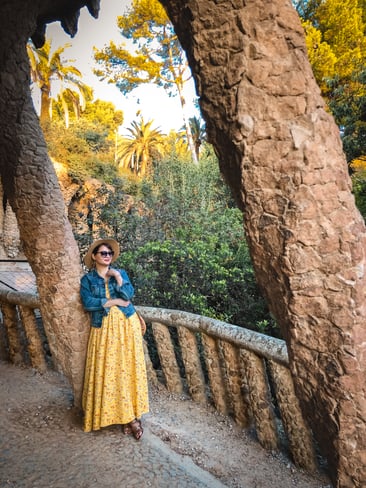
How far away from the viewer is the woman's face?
268 centimetres

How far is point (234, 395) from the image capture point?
114 inches

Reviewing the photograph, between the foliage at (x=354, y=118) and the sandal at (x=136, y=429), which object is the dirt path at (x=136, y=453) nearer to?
the sandal at (x=136, y=429)

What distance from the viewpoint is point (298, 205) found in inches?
38.3

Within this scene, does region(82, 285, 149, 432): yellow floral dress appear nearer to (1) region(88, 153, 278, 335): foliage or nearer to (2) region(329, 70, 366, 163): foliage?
(1) region(88, 153, 278, 335): foliage

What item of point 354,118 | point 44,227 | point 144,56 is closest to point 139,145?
point 144,56

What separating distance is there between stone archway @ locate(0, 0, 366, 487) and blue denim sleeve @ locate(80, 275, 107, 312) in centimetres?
176

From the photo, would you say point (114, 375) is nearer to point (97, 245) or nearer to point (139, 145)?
point (97, 245)

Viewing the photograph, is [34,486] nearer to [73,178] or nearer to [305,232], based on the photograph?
[305,232]

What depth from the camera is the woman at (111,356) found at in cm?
260

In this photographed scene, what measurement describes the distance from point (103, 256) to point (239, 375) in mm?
1495

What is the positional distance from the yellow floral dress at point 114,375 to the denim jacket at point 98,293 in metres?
0.05

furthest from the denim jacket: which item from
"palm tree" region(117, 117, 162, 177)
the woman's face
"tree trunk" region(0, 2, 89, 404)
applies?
"palm tree" region(117, 117, 162, 177)

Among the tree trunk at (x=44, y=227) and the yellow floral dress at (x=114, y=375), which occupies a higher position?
the tree trunk at (x=44, y=227)

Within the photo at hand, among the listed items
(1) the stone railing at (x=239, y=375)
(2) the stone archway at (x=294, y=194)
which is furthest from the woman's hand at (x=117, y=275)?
(2) the stone archway at (x=294, y=194)
